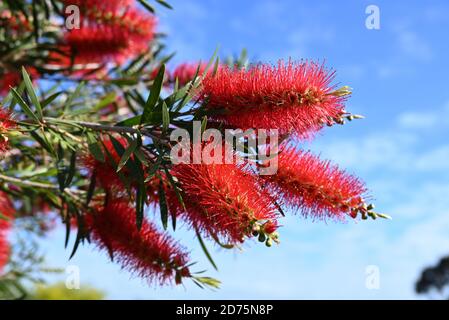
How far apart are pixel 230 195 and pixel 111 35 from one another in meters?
1.40

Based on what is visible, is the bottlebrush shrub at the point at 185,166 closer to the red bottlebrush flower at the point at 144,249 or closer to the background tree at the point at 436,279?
the red bottlebrush flower at the point at 144,249

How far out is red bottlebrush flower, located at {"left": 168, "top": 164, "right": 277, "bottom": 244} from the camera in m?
1.34

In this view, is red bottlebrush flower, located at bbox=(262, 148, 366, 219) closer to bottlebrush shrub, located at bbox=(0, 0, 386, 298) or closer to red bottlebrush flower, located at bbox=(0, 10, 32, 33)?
bottlebrush shrub, located at bbox=(0, 0, 386, 298)

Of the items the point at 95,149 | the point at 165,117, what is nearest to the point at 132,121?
the point at 95,149

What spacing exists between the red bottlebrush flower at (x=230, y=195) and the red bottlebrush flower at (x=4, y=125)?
420 mm

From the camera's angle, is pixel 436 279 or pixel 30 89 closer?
pixel 30 89

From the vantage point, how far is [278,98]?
135cm

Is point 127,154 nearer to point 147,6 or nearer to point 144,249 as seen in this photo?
point 144,249

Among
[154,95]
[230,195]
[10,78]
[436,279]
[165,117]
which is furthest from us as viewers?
[436,279]

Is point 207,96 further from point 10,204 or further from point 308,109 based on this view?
point 10,204

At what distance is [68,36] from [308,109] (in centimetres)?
157

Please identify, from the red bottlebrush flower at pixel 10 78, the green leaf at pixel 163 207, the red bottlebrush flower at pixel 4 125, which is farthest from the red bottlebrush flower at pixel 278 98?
the red bottlebrush flower at pixel 10 78

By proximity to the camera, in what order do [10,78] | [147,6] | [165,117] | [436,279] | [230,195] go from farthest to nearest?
[436,279]
[10,78]
[147,6]
[165,117]
[230,195]
